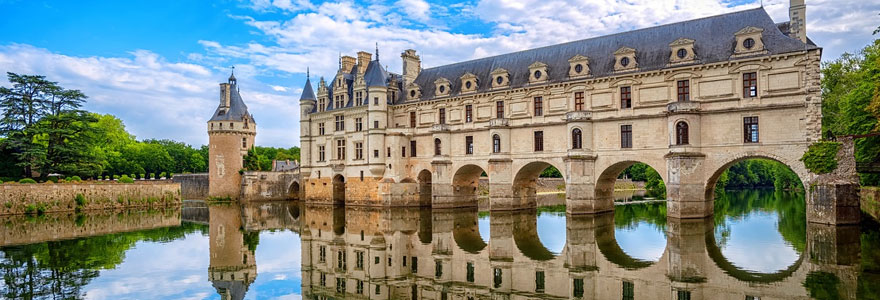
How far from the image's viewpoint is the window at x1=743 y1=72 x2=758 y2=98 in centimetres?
2486

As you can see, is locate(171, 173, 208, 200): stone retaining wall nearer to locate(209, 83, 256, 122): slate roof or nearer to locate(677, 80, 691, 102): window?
locate(209, 83, 256, 122): slate roof

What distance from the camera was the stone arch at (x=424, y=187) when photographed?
38.4 metres

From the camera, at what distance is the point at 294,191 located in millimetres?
51000

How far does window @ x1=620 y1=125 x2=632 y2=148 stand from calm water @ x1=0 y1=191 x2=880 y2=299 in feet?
12.6

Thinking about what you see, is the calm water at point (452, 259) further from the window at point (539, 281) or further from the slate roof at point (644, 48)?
the slate roof at point (644, 48)

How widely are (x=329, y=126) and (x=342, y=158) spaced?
302 centimetres

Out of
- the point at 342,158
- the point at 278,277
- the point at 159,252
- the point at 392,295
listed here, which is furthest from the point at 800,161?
the point at 342,158

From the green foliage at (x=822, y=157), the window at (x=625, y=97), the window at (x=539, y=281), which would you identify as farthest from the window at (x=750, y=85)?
the window at (x=539, y=281)

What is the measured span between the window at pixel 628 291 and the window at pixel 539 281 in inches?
72.7

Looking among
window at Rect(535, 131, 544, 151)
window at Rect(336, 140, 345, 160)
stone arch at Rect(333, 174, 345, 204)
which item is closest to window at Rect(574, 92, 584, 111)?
window at Rect(535, 131, 544, 151)

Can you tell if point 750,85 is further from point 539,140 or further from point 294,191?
point 294,191

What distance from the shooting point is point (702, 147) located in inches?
1023

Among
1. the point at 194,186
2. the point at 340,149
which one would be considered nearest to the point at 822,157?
the point at 340,149

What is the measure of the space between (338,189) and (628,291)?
32.8 metres
